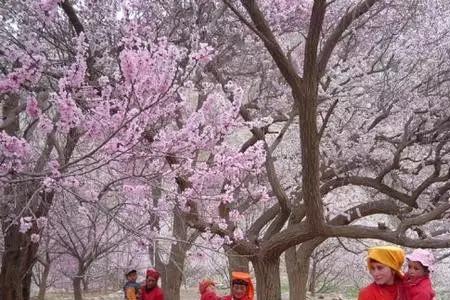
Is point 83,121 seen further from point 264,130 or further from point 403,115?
point 403,115

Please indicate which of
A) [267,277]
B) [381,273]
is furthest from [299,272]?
[381,273]

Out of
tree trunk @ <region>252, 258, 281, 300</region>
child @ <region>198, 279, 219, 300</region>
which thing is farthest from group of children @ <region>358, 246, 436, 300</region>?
tree trunk @ <region>252, 258, 281, 300</region>

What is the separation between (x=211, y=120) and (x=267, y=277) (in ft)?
10.8

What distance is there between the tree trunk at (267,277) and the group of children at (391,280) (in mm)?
3677

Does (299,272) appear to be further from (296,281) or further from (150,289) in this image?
(150,289)

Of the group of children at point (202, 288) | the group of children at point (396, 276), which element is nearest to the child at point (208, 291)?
the group of children at point (202, 288)

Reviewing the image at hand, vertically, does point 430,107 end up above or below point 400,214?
above

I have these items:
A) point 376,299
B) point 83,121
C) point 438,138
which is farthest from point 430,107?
point 83,121

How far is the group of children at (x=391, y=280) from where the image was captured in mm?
3852

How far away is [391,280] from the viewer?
12.9ft

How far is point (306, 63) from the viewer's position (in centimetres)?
427

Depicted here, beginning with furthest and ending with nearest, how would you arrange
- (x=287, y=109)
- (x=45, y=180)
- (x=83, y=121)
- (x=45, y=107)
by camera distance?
(x=287, y=109) → (x=45, y=107) → (x=83, y=121) → (x=45, y=180)

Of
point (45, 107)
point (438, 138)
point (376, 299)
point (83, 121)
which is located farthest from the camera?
point (438, 138)

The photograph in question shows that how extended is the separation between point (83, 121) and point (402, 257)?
7.80 feet
